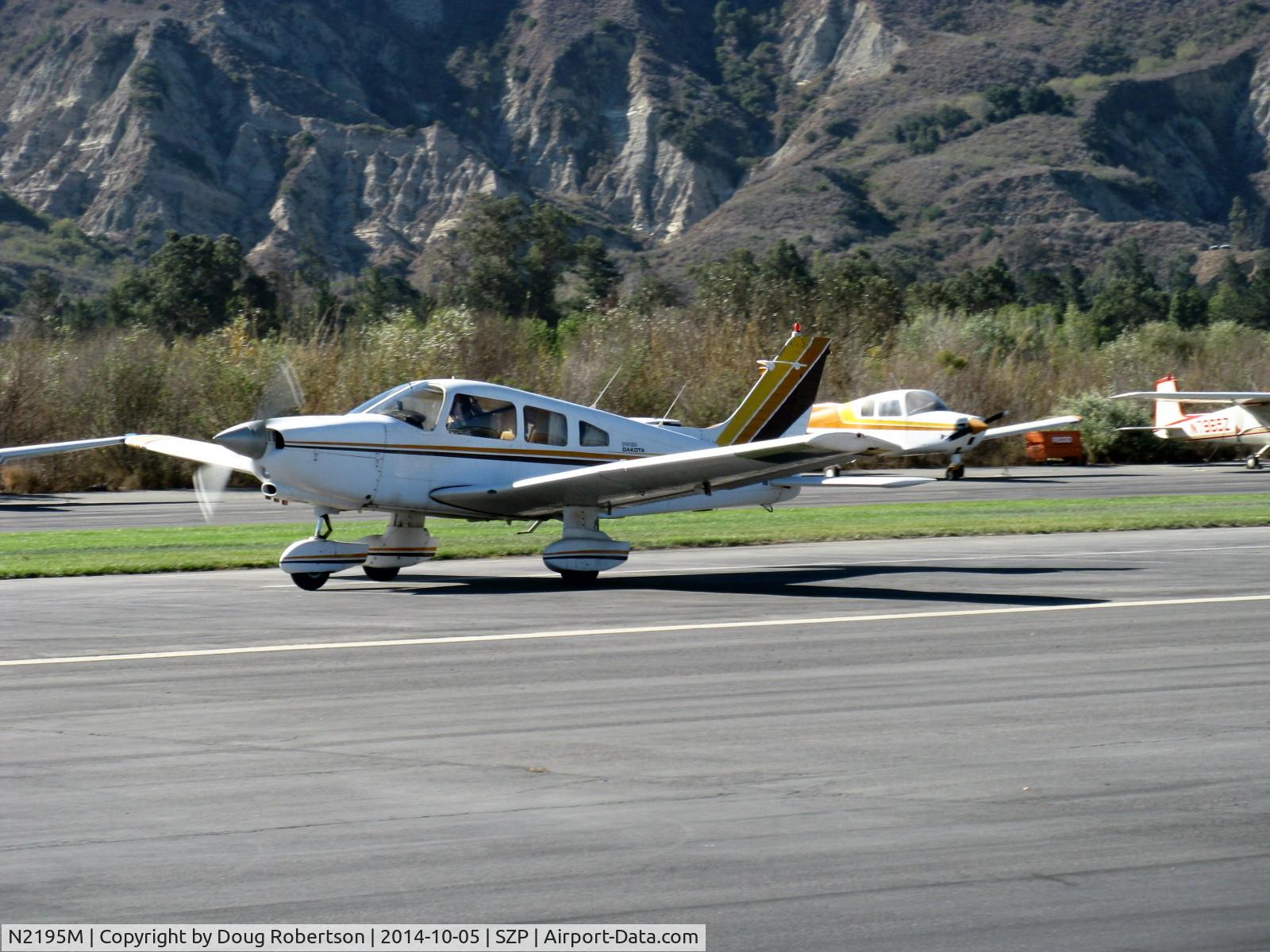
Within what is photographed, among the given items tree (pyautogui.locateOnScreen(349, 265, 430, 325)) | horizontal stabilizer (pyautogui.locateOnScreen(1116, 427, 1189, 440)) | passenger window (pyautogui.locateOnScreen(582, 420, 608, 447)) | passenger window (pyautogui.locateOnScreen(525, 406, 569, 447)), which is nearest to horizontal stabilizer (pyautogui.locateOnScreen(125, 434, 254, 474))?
passenger window (pyautogui.locateOnScreen(525, 406, 569, 447))

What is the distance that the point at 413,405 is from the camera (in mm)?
17250

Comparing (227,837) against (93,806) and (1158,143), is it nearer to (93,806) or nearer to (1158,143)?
(93,806)

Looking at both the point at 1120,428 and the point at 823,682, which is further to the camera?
the point at 1120,428

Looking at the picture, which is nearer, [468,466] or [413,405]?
[468,466]

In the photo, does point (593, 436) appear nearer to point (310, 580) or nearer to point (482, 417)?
point (482, 417)

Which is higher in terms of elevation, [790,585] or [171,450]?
[171,450]

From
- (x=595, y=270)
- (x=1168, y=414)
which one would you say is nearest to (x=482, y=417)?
(x=1168, y=414)

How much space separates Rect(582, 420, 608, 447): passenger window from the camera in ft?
58.8

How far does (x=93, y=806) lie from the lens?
7.07m

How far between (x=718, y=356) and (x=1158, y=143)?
15897 cm

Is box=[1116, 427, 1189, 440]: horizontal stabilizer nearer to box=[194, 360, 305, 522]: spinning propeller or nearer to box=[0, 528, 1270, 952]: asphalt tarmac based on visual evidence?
box=[0, 528, 1270, 952]: asphalt tarmac

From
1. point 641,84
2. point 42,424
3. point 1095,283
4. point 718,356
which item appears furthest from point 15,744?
point 641,84

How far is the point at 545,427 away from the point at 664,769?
10159 mm

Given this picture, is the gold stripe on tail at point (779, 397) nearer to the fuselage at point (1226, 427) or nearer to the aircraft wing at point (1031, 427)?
the aircraft wing at point (1031, 427)
